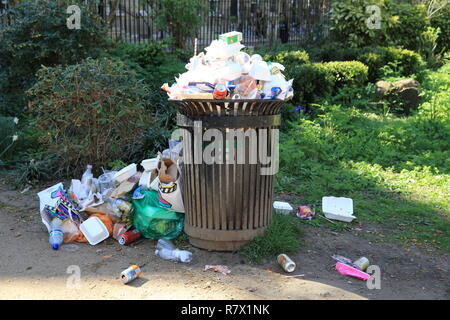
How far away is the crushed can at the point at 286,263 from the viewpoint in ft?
11.0

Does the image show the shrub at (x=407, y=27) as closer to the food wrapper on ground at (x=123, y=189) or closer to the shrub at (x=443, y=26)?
the shrub at (x=443, y=26)

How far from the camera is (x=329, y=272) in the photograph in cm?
343

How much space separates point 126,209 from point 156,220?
0.32m

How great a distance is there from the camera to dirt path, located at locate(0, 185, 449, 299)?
3.04m

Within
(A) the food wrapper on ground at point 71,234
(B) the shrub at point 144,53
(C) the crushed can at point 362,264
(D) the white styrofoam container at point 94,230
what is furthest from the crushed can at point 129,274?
(B) the shrub at point 144,53

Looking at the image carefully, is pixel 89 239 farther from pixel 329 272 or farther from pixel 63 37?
pixel 63 37

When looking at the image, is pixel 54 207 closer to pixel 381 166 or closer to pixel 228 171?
pixel 228 171

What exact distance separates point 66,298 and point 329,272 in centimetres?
180

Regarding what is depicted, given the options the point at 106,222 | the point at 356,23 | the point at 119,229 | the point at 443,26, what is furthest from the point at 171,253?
the point at 443,26

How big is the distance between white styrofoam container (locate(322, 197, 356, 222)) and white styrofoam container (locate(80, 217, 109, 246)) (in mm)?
1988

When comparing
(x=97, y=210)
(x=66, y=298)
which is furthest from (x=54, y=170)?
(x=66, y=298)

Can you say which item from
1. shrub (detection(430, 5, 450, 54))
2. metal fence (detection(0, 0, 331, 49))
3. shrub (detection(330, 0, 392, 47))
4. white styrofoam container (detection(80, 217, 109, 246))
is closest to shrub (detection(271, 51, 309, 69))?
shrub (detection(330, 0, 392, 47))

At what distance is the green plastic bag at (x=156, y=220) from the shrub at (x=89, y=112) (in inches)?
49.8

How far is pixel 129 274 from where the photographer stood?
314cm
